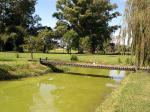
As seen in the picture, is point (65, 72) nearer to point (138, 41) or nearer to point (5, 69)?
point (5, 69)

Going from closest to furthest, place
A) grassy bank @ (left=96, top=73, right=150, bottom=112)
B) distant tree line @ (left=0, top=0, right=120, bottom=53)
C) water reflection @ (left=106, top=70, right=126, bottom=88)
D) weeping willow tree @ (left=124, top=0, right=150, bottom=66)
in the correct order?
1. grassy bank @ (left=96, top=73, right=150, bottom=112)
2. weeping willow tree @ (left=124, top=0, right=150, bottom=66)
3. water reflection @ (left=106, top=70, right=126, bottom=88)
4. distant tree line @ (left=0, top=0, right=120, bottom=53)

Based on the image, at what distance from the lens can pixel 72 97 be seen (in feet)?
72.4

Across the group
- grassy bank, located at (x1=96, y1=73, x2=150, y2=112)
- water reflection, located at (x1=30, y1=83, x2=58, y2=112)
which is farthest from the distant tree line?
grassy bank, located at (x1=96, y1=73, x2=150, y2=112)

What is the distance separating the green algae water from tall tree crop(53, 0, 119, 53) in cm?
3585

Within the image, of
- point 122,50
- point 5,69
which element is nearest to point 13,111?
point 122,50

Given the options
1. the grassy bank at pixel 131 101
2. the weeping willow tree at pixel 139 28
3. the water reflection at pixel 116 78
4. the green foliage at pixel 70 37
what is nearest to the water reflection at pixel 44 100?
the grassy bank at pixel 131 101

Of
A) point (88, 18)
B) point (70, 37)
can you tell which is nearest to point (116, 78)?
point (70, 37)

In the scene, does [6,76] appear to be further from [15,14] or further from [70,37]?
[15,14]

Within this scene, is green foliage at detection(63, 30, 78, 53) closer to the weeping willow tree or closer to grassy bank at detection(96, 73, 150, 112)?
the weeping willow tree

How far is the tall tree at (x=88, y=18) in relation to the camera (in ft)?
223

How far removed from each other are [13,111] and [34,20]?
182 ft

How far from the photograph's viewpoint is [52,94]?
76.4ft

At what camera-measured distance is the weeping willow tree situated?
20.6 meters

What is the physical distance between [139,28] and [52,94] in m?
7.20
